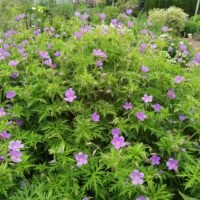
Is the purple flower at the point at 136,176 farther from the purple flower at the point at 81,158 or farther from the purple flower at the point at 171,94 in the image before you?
the purple flower at the point at 171,94

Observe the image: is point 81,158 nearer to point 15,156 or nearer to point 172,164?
point 15,156

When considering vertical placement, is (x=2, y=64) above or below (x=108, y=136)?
above

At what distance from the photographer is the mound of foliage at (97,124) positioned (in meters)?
1.83

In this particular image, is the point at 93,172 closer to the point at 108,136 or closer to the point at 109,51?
the point at 108,136

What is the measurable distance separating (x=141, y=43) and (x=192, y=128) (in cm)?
97

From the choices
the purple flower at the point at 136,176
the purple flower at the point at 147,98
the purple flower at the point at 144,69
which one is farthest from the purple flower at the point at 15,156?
the purple flower at the point at 144,69

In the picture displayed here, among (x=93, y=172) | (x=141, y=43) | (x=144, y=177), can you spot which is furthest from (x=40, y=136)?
(x=141, y=43)

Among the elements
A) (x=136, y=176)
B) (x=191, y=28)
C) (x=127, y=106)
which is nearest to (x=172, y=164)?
(x=136, y=176)

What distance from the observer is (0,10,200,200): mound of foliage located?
72.0 inches

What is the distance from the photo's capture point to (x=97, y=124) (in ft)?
6.75

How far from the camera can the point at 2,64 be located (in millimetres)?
2451

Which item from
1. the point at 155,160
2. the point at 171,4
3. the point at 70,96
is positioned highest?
the point at 70,96

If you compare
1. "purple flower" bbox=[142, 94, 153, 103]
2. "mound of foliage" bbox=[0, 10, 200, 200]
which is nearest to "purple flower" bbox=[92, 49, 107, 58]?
"mound of foliage" bbox=[0, 10, 200, 200]

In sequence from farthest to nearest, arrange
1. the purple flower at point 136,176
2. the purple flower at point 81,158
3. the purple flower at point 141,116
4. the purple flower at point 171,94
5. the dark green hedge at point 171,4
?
the dark green hedge at point 171,4 < the purple flower at point 171,94 < the purple flower at point 141,116 < the purple flower at point 81,158 < the purple flower at point 136,176
